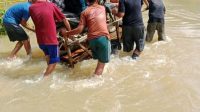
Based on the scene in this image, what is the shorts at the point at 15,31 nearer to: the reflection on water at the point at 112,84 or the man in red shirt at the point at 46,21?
the reflection on water at the point at 112,84

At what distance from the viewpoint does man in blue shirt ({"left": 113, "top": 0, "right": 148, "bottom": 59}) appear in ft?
26.0

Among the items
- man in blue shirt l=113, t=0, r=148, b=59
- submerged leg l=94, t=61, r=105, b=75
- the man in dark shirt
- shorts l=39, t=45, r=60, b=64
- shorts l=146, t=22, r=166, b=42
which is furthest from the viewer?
shorts l=146, t=22, r=166, b=42

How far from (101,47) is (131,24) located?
4.85 ft

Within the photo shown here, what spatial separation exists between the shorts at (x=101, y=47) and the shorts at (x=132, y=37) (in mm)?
1330

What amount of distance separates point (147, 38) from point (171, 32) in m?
1.56

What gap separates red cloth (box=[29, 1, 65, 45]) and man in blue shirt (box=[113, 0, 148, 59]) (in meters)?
1.65

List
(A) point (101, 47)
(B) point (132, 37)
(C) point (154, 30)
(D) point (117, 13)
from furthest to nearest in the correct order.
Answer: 1. (C) point (154, 30)
2. (B) point (132, 37)
3. (D) point (117, 13)
4. (A) point (101, 47)

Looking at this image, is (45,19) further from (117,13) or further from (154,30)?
(154,30)

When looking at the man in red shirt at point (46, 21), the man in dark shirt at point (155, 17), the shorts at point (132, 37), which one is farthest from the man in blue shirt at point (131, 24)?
the man in red shirt at point (46, 21)

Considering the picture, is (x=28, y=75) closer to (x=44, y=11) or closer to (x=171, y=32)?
(x=44, y=11)

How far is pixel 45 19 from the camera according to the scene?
6688 mm

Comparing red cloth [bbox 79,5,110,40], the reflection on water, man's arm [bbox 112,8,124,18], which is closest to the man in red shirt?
red cloth [bbox 79,5,110,40]

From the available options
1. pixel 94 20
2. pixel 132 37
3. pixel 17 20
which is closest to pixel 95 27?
pixel 94 20

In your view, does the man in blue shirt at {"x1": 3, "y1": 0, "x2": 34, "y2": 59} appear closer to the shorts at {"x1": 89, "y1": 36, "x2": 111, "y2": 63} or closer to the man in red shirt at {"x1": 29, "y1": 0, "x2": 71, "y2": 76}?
the man in red shirt at {"x1": 29, "y1": 0, "x2": 71, "y2": 76}
